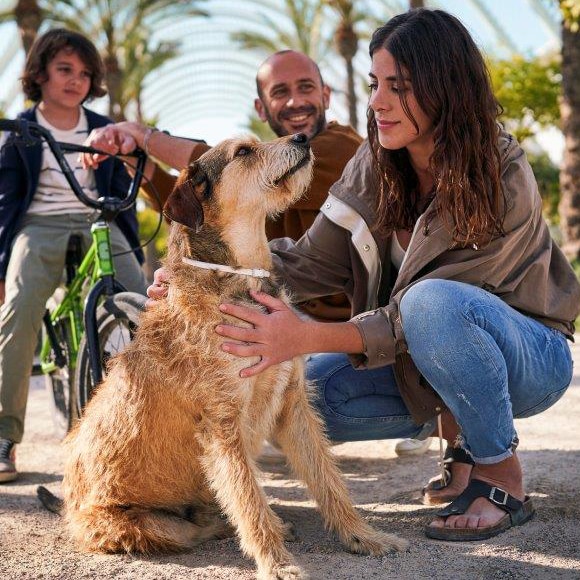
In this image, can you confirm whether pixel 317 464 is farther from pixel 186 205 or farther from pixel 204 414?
pixel 186 205

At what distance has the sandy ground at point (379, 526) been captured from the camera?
10.4 ft

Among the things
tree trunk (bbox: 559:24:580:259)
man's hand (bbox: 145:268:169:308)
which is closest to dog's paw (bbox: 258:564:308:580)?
man's hand (bbox: 145:268:169:308)

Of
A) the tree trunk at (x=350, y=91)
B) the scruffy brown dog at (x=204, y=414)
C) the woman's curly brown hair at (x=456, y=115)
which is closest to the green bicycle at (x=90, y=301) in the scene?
the scruffy brown dog at (x=204, y=414)

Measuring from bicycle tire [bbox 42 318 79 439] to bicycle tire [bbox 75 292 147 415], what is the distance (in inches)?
17.7

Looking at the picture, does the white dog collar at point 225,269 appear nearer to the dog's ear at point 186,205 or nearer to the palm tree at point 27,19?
the dog's ear at point 186,205

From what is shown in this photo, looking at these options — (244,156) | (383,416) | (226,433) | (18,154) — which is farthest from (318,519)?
(18,154)

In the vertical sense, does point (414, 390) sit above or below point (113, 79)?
below

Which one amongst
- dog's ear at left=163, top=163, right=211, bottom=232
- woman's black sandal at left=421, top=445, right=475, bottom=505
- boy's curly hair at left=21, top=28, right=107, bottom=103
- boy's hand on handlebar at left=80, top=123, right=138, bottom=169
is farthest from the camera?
boy's curly hair at left=21, top=28, right=107, bottom=103

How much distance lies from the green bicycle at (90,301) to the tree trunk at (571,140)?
11.1 metres

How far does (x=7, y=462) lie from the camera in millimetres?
4969

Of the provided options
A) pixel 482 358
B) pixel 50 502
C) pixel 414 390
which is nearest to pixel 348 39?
pixel 414 390

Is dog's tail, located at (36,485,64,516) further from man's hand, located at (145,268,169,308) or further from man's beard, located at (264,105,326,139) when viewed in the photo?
man's beard, located at (264,105,326,139)

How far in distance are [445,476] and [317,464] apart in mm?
895

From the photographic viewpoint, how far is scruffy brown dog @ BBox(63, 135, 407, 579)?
10.7ft
